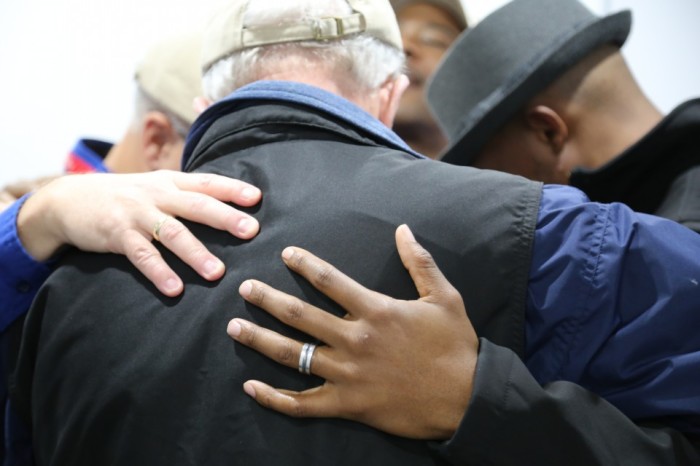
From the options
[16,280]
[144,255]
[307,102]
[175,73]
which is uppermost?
[307,102]

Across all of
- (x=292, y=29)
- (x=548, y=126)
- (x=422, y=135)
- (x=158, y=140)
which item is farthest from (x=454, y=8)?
(x=292, y=29)

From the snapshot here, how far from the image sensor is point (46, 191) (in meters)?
1.15

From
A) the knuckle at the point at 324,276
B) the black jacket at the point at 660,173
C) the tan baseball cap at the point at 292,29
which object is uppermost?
the tan baseball cap at the point at 292,29

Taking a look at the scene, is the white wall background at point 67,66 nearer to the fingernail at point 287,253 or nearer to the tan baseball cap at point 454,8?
the tan baseball cap at point 454,8

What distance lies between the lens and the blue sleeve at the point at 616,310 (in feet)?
2.97

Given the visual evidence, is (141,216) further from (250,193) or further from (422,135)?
(422,135)

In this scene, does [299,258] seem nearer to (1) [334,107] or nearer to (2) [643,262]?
(1) [334,107]

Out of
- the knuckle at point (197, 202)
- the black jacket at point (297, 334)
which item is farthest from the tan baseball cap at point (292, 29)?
the knuckle at point (197, 202)

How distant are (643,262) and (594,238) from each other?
0.19 feet

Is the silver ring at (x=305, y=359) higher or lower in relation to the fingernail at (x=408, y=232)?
lower

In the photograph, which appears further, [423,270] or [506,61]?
[506,61]

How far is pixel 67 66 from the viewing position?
2.53 metres

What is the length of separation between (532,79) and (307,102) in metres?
0.74

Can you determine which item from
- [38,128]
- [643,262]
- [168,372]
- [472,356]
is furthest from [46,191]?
[38,128]
